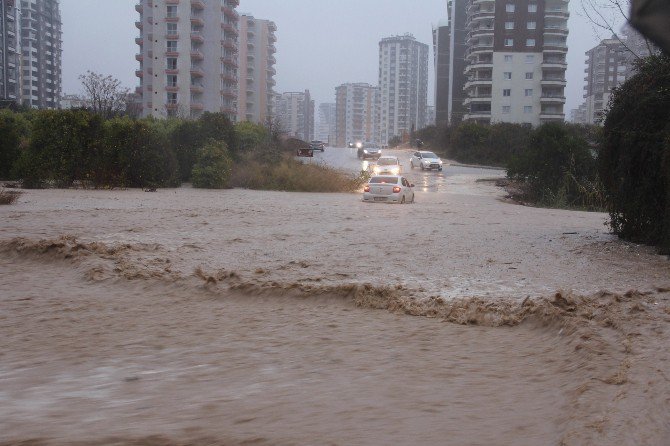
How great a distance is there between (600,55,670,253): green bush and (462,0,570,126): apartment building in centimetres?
8603

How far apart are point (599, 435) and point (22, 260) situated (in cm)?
1167

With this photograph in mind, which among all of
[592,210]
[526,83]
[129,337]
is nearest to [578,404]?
[129,337]

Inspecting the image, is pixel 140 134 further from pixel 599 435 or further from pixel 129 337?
pixel 599 435

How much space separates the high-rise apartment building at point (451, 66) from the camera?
4688 inches

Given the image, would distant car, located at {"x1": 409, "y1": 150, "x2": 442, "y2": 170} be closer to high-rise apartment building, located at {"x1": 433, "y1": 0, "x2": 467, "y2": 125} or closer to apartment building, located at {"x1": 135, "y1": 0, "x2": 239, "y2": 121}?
apartment building, located at {"x1": 135, "y1": 0, "x2": 239, "y2": 121}

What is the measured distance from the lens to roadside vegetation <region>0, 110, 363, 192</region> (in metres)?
33.7

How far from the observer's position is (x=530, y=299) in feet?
34.0

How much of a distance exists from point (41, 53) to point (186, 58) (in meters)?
67.2

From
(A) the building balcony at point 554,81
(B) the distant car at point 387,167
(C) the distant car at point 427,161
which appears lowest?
(B) the distant car at point 387,167

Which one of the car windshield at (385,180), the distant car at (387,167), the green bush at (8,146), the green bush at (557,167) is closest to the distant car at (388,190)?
the car windshield at (385,180)

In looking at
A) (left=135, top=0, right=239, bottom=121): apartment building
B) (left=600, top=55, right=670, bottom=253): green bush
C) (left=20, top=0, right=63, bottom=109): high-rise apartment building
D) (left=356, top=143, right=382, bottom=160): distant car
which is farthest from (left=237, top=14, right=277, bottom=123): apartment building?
(left=600, top=55, right=670, bottom=253): green bush

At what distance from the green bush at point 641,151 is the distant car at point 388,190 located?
597 inches

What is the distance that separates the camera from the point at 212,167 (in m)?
37.6

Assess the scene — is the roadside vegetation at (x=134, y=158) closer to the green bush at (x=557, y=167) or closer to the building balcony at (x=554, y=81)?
the green bush at (x=557, y=167)
